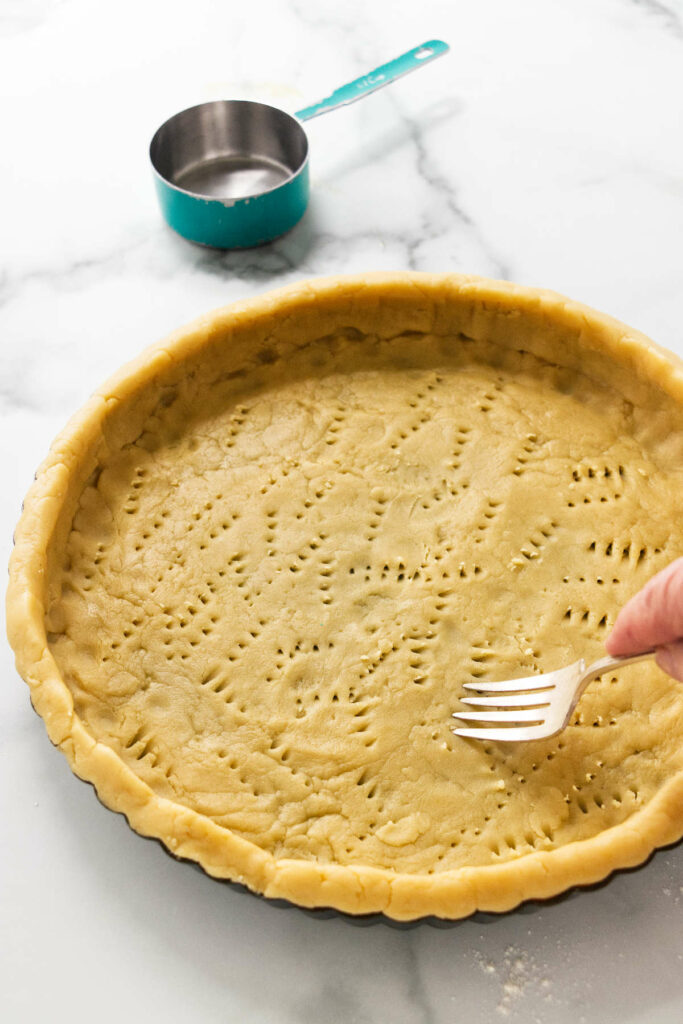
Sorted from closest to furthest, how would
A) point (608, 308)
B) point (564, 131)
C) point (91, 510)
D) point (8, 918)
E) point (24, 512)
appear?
1. point (8, 918)
2. point (24, 512)
3. point (91, 510)
4. point (608, 308)
5. point (564, 131)

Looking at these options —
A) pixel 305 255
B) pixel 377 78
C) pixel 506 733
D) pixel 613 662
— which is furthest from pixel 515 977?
pixel 377 78

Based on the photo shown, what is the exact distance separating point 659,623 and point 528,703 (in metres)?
0.36

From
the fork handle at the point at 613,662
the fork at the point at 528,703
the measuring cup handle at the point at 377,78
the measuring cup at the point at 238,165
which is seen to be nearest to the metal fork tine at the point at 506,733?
the fork at the point at 528,703

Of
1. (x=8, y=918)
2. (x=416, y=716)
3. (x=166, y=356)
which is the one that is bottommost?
(x=8, y=918)

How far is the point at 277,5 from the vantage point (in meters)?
3.48

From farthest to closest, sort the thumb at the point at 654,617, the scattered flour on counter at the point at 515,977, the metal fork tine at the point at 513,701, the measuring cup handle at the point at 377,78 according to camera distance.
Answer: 1. the measuring cup handle at the point at 377,78
2. the metal fork tine at the point at 513,701
3. the scattered flour on counter at the point at 515,977
4. the thumb at the point at 654,617

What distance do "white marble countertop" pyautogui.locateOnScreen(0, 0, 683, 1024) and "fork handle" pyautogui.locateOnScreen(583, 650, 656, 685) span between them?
1.07 ft

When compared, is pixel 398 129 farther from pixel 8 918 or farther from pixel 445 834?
pixel 8 918

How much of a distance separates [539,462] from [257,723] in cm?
78

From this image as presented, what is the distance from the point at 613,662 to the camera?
60.3 inches

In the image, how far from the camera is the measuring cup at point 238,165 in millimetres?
2662

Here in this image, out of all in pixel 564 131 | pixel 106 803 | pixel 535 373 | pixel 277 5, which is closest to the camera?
pixel 106 803

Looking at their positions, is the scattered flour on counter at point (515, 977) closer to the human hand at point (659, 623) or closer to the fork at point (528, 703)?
the fork at point (528, 703)

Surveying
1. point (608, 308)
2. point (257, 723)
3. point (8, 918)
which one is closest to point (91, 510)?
point (257, 723)
